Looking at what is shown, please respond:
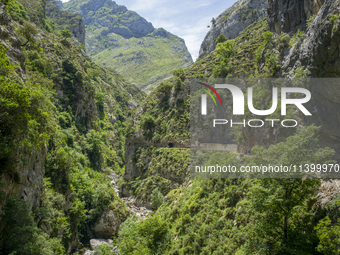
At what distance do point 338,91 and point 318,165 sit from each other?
34.0ft

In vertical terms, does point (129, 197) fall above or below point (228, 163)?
below

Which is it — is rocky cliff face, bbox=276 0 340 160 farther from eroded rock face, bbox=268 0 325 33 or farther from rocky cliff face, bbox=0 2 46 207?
rocky cliff face, bbox=0 2 46 207

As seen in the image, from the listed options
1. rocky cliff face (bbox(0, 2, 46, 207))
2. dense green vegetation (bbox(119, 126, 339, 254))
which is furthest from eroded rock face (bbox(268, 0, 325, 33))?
rocky cliff face (bbox(0, 2, 46, 207))

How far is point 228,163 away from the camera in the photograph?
28.0 meters

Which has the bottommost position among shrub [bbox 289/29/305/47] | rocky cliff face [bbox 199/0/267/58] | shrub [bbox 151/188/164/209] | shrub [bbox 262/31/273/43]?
shrub [bbox 151/188/164/209]

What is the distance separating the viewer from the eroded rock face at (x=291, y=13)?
26.4 metres

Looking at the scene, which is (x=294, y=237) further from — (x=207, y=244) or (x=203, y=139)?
(x=203, y=139)

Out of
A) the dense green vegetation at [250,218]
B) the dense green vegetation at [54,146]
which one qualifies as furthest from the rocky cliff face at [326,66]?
the dense green vegetation at [54,146]

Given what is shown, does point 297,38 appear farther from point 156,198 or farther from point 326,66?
point 156,198

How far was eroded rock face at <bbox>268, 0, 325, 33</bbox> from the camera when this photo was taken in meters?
26.4

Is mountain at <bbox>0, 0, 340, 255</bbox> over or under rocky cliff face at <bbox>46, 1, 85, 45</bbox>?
under

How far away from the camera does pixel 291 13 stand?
30.3m

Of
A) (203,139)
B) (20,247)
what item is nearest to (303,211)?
(20,247)

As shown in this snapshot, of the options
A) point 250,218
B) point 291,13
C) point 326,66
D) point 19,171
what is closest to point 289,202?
Answer: point 250,218
